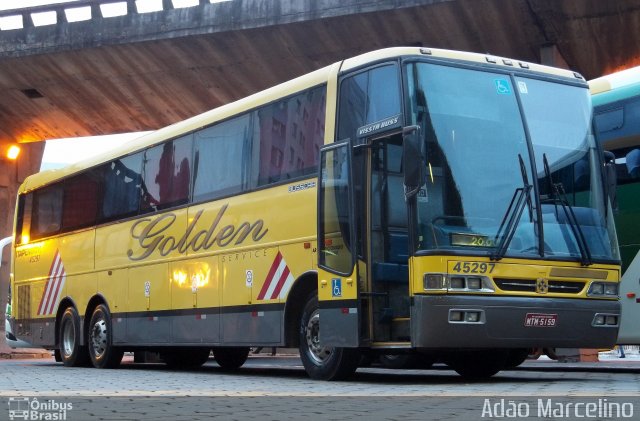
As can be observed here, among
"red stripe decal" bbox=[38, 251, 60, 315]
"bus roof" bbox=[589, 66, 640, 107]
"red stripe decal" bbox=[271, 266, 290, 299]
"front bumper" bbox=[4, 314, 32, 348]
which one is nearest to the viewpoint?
"red stripe decal" bbox=[271, 266, 290, 299]

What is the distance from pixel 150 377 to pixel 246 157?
3.04 meters

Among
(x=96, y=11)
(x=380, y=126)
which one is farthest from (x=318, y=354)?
(x=96, y=11)

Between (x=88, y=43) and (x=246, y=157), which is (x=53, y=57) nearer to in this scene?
(x=88, y=43)

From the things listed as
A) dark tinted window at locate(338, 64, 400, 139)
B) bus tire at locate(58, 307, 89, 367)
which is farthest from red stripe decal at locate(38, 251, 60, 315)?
dark tinted window at locate(338, 64, 400, 139)

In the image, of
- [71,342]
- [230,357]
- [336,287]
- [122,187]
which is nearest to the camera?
[336,287]

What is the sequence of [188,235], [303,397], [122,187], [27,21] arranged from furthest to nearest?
[27,21]
[122,187]
[188,235]
[303,397]

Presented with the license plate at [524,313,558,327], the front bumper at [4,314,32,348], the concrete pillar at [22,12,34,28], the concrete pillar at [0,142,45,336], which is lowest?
the license plate at [524,313,558,327]

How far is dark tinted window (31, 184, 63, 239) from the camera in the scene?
1984 centimetres

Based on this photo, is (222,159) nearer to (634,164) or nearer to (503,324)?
(503,324)

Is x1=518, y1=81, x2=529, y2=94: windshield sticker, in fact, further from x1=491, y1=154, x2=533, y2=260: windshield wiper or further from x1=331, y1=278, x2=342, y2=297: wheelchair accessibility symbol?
x1=331, y1=278, x2=342, y2=297: wheelchair accessibility symbol

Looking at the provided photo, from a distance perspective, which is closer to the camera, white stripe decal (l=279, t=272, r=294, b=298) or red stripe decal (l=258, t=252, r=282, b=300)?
white stripe decal (l=279, t=272, r=294, b=298)

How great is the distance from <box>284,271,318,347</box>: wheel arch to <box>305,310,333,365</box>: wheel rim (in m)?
0.35

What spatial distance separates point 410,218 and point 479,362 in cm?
285

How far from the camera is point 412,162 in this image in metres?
10.6
